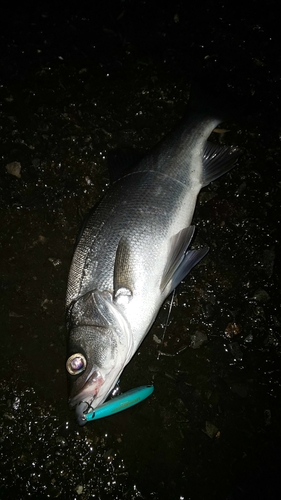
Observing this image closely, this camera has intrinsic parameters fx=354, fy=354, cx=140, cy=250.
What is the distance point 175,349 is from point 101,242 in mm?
1101

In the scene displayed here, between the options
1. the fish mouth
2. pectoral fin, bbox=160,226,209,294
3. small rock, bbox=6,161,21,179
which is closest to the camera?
the fish mouth

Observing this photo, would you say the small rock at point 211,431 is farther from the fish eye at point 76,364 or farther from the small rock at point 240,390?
the fish eye at point 76,364

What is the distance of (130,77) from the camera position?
3.27m

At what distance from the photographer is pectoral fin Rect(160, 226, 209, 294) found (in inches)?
96.4

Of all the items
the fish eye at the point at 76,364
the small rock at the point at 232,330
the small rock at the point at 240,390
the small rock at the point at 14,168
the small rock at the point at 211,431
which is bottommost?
the small rock at the point at 211,431

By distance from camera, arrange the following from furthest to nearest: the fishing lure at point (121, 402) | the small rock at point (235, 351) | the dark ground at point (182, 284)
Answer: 1. the small rock at point (235, 351)
2. the dark ground at point (182, 284)
3. the fishing lure at point (121, 402)

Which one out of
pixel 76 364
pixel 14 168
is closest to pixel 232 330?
pixel 76 364

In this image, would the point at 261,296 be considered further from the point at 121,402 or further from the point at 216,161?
the point at 121,402

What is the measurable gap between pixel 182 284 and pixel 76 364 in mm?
1133

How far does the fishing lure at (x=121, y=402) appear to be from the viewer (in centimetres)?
232

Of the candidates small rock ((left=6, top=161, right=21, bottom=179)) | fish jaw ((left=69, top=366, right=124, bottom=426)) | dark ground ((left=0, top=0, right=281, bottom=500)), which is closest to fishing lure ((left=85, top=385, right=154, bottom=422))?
fish jaw ((left=69, top=366, right=124, bottom=426))

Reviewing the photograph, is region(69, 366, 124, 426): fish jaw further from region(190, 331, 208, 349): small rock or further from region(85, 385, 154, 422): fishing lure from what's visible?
region(190, 331, 208, 349): small rock

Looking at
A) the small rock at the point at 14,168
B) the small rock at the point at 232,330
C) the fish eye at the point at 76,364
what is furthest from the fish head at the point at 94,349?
the small rock at the point at 14,168

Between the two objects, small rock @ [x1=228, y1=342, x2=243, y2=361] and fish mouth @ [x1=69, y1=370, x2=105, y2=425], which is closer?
fish mouth @ [x1=69, y1=370, x2=105, y2=425]
